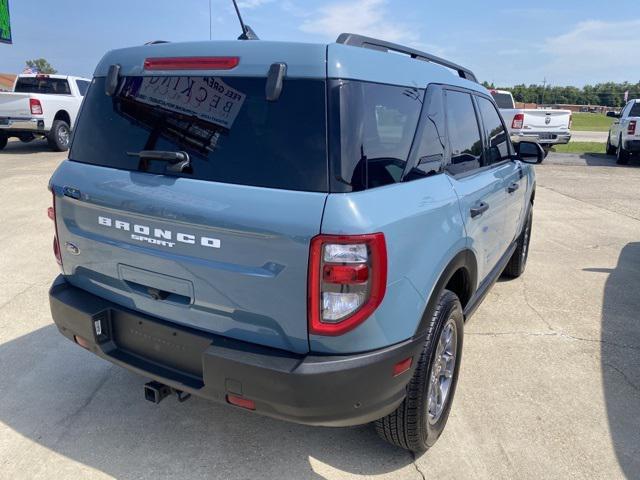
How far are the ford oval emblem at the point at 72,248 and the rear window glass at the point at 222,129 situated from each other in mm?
438

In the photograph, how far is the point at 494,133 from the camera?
389cm

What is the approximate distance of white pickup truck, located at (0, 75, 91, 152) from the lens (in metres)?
12.7

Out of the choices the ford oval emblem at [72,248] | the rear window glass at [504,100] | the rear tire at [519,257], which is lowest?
the rear tire at [519,257]

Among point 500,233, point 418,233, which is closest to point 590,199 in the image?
point 500,233

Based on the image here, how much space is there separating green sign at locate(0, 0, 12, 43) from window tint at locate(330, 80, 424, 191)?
98.5 ft

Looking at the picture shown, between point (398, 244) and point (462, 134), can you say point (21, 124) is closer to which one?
point (462, 134)

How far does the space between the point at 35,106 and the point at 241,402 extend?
1331cm

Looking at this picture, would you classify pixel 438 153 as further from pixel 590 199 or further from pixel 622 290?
pixel 590 199

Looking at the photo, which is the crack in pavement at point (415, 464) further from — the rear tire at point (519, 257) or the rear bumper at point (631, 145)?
the rear bumper at point (631, 145)

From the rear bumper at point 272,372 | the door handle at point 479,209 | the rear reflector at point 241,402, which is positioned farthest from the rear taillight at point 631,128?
the rear reflector at point 241,402

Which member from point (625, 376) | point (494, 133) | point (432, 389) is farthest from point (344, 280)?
point (625, 376)

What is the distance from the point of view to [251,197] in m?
1.99

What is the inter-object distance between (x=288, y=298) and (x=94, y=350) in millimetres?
1178

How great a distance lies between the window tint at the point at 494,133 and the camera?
3.66m
